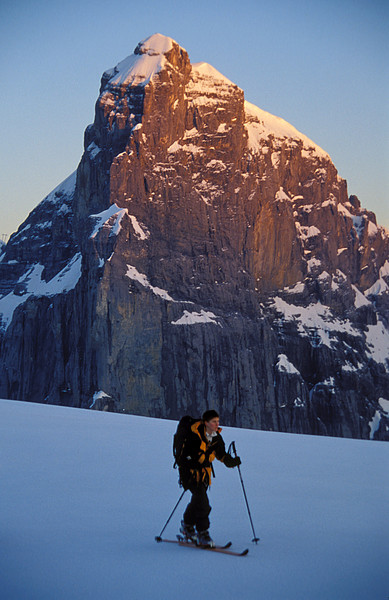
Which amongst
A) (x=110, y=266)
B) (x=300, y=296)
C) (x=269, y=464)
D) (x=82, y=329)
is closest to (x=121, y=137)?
(x=110, y=266)

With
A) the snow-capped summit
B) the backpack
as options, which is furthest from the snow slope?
the snow-capped summit

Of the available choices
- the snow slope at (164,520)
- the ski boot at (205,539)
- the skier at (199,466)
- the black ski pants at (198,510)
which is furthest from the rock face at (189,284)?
the ski boot at (205,539)

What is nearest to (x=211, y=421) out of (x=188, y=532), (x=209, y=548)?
(x=188, y=532)

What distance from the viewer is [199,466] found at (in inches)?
278

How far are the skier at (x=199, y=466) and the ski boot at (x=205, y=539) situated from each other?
0.04m

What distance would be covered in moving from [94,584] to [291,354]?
10704 cm

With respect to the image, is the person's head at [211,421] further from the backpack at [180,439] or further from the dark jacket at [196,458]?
the backpack at [180,439]

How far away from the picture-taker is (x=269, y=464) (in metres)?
10.7

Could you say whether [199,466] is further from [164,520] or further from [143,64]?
[143,64]

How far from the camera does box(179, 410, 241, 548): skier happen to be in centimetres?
688

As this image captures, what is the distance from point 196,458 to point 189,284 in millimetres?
93828

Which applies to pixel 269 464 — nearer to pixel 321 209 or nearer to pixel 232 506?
pixel 232 506

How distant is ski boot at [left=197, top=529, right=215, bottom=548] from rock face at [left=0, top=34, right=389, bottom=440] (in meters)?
81.0

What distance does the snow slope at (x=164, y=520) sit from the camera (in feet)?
17.7
